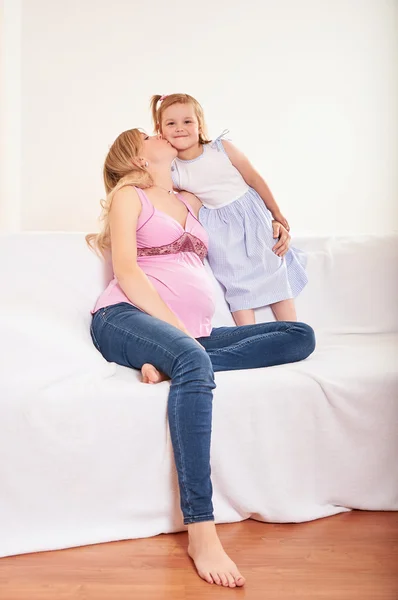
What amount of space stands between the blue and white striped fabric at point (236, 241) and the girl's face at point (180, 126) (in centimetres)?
8

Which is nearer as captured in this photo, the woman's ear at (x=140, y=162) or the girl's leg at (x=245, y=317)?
the woman's ear at (x=140, y=162)

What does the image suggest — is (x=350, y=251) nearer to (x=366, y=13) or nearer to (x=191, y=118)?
(x=191, y=118)

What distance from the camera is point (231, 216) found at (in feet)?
7.51

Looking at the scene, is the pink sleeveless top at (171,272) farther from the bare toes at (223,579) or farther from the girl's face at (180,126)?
the bare toes at (223,579)

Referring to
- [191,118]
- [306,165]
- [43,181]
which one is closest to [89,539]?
[191,118]

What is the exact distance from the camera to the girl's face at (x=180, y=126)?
2.22 meters

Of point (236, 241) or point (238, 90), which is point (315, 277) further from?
point (238, 90)

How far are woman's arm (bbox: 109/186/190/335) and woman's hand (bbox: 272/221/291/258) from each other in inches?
20.0

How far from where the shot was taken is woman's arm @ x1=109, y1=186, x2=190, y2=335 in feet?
6.21

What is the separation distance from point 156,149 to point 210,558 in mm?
1211

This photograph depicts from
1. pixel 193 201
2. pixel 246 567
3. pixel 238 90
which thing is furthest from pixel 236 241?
pixel 238 90

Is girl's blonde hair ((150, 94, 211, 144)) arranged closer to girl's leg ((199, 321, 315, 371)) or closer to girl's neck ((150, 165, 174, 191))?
girl's neck ((150, 165, 174, 191))

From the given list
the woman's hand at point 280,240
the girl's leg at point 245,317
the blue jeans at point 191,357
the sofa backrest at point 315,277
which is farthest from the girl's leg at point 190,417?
the woman's hand at point 280,240

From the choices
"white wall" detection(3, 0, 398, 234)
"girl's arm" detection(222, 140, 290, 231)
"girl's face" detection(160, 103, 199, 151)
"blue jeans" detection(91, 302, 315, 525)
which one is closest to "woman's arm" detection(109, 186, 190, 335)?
"blue jeans" detection(91, 302, 315, 525)
